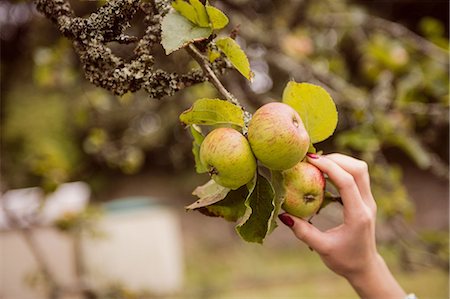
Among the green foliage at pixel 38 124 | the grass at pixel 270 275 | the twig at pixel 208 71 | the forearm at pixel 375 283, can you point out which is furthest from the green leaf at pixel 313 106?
the green foliage at pixel 38 124

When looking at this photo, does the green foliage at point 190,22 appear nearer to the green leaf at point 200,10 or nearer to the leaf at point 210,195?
the green leaf at point 200,10

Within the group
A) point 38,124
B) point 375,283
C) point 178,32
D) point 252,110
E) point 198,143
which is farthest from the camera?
point 38,124

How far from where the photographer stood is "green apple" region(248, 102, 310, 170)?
1.94ft

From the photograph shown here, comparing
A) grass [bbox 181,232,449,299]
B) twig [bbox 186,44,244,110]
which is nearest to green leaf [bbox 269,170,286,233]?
twig [bbox 186,44,244,110]

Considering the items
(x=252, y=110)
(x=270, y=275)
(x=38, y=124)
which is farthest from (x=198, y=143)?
(x=38, y=124)

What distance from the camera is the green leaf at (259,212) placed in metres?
0.61

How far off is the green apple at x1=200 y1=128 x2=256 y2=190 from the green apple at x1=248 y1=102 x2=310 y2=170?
1 centimetres

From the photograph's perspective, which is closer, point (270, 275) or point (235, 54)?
point (235, 54)

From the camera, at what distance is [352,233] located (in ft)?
2.53

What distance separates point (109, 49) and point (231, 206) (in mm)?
230

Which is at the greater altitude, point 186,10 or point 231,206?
point 186,10

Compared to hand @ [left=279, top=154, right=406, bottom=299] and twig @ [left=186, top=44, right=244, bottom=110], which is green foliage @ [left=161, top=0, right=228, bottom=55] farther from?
hand @ [left=279, top=154, right=406, bottom=299]

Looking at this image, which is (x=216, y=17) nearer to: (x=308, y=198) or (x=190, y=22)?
(x=190, y=22)

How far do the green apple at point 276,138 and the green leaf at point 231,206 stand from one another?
64mm
